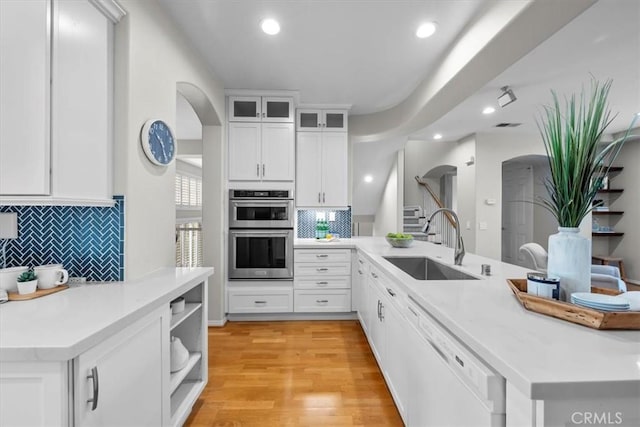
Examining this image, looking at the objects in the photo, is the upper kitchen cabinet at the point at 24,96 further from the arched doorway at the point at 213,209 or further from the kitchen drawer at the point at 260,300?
the kitchen drawer at the point at 260,300

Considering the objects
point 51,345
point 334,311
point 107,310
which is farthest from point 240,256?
point 51,345

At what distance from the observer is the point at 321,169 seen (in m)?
3.89

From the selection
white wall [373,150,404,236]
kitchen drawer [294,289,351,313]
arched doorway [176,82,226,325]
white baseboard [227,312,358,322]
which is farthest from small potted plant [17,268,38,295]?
white wall [373,150,404,236]

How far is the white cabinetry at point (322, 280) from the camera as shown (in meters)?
3.60

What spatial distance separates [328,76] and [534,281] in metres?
2.76

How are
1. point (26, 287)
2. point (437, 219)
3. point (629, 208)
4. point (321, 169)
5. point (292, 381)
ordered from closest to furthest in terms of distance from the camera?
point (26, 287)
point (292, 381)
point (321, 169)
point (629, 208)
point (437, 219)

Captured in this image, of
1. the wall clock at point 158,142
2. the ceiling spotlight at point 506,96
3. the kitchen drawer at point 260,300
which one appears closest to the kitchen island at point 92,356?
the wall clock at point 158,142

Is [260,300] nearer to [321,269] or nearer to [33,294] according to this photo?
[321,269]

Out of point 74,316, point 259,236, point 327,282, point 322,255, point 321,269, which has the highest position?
point 259,236

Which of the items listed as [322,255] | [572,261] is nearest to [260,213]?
[322,255]

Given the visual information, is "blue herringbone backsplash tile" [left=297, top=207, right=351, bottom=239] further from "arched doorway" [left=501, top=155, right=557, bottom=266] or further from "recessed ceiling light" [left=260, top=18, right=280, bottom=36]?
"arched doorway" [left=501, top=155, right=557, bottom=266]

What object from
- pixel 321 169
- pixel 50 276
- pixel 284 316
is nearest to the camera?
pixel 50 276

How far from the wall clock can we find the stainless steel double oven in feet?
4.77

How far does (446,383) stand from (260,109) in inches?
130
